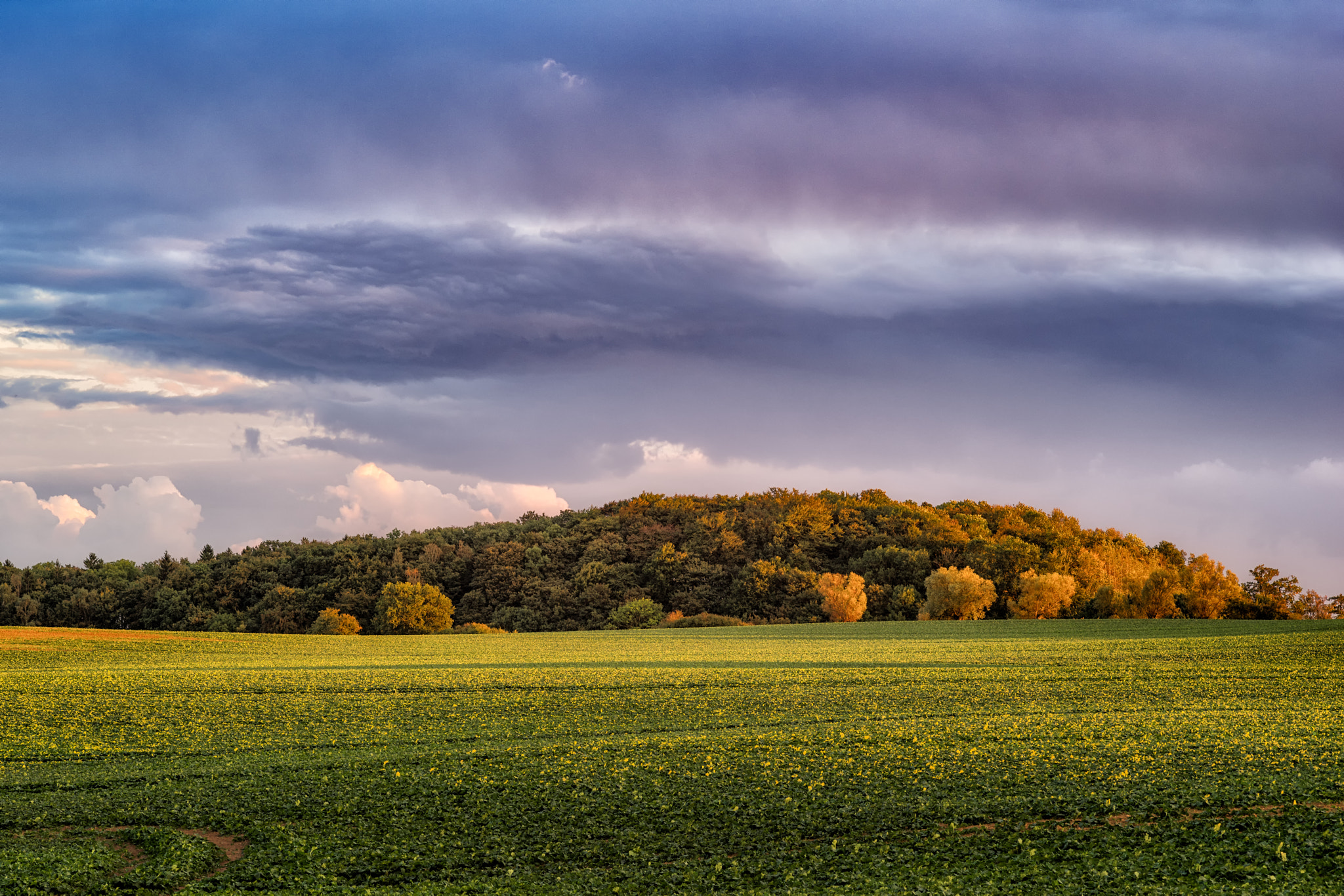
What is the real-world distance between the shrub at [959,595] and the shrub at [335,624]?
4129cm

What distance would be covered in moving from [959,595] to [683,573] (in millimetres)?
23093

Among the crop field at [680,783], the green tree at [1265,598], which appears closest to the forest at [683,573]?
the green tree at [1265,598]

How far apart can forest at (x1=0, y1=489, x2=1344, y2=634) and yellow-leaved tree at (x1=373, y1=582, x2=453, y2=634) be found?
6.93 meters

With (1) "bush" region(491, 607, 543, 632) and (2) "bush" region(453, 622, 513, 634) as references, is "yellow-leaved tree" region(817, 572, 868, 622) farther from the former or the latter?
(2) "bush" region(453, 622, 513, 634)

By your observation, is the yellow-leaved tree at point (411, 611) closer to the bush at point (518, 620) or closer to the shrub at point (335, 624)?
the shrub at point (335, 624)

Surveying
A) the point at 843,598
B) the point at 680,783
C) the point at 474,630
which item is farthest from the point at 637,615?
the point at 680,783

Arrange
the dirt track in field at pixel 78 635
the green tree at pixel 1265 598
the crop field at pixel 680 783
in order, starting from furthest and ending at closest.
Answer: the green tree at pixel 1265 598, the dirt track in field at pixel 78 635, the crop field at pixel 680 783

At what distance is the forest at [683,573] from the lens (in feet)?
215

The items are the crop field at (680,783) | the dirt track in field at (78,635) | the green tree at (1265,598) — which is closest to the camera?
the crop field at (680,783)

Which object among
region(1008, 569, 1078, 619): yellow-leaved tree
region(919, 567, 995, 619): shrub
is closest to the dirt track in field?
region(919, 567, 995, 619): shrub

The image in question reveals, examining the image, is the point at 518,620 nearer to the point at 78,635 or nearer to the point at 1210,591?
the point at 78,635

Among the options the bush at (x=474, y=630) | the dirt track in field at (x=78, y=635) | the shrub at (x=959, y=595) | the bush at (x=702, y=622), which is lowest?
the bush at (x=474, y=630)

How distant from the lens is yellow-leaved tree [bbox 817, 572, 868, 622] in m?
68.7

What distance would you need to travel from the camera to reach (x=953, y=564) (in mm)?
74875
